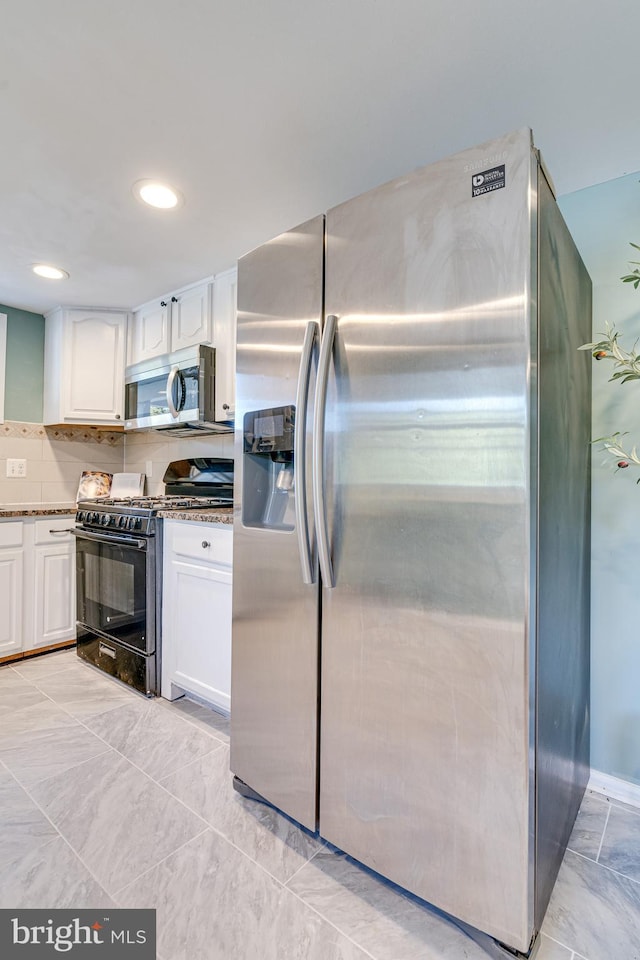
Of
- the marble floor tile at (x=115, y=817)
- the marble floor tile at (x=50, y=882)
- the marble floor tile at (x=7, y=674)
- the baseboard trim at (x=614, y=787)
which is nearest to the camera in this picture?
the marble floor tile at (x=50, y=882)

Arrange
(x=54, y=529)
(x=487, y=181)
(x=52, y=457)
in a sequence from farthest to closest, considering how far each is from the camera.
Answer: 1. (x=52, y=457)
2. (x=54, y=529)
3. (x=487, y=181)

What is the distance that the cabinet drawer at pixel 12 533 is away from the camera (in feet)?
8.47

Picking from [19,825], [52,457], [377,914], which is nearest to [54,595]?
[52,457]

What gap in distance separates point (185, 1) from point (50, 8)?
0.33 meters

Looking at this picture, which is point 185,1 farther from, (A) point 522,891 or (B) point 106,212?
(A) point 522,891

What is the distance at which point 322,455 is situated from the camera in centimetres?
124

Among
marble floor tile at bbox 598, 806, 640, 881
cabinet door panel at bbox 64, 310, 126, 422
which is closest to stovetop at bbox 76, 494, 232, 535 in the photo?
cabinet door panel at bbox 64, 310, 126, 422

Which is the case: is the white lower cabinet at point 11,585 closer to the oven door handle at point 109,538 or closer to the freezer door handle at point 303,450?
the oven door handle at point 109,538

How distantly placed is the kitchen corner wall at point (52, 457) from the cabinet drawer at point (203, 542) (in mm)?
1615

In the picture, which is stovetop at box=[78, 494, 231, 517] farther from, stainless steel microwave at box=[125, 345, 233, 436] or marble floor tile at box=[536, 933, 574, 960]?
marble floor tile at box=[536, 933, 574, 960]

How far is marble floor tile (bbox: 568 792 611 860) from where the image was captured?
1409 millimetres

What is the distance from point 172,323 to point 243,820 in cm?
253

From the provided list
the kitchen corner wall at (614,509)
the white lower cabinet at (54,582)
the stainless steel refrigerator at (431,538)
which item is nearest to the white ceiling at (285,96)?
the kitchen corner wall at (614,509)

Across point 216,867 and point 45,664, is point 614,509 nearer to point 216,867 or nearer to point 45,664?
point 216,867
